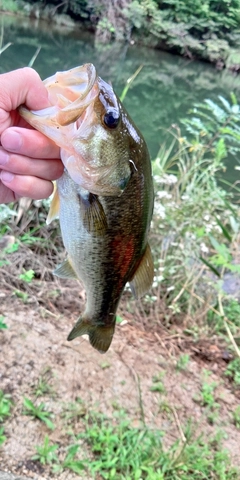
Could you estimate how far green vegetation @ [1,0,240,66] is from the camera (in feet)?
20.2

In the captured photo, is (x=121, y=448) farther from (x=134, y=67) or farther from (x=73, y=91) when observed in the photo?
(x=134, y=67)

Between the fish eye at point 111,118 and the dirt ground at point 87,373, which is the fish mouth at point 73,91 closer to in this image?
the fish eye at point 111,118

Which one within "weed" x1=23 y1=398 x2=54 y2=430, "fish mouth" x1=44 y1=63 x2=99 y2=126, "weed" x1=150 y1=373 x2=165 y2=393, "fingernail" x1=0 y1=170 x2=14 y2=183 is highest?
"fish mouth" x1=44 y1=63 x2=99 y2=126

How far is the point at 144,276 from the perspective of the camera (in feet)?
4.63

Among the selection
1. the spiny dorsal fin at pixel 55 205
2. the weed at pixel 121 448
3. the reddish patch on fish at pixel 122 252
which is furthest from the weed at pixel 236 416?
the spiny dorsal fin at pixel 55 205

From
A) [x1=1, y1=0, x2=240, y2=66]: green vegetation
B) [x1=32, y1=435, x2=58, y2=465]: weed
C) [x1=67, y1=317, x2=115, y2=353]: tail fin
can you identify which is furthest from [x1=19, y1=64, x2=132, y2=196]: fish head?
[x1=1, y1=0, x2=240, y2=66]: green vegetation

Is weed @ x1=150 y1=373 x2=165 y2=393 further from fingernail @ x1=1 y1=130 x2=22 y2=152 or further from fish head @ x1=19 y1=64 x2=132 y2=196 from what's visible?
fingernail @ x1=1 y1=130 x2=22 y2=152

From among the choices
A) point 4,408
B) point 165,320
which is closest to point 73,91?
point 4,408

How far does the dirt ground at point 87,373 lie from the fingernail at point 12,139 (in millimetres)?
1587

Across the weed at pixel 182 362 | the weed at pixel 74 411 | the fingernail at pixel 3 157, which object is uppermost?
the fingernail at pixel 3 157

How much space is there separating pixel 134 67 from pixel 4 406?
16.3 m

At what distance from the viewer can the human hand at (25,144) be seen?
1.11 meters

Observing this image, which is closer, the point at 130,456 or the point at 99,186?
the point at 99,186

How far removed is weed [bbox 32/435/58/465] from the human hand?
55.2 inches
